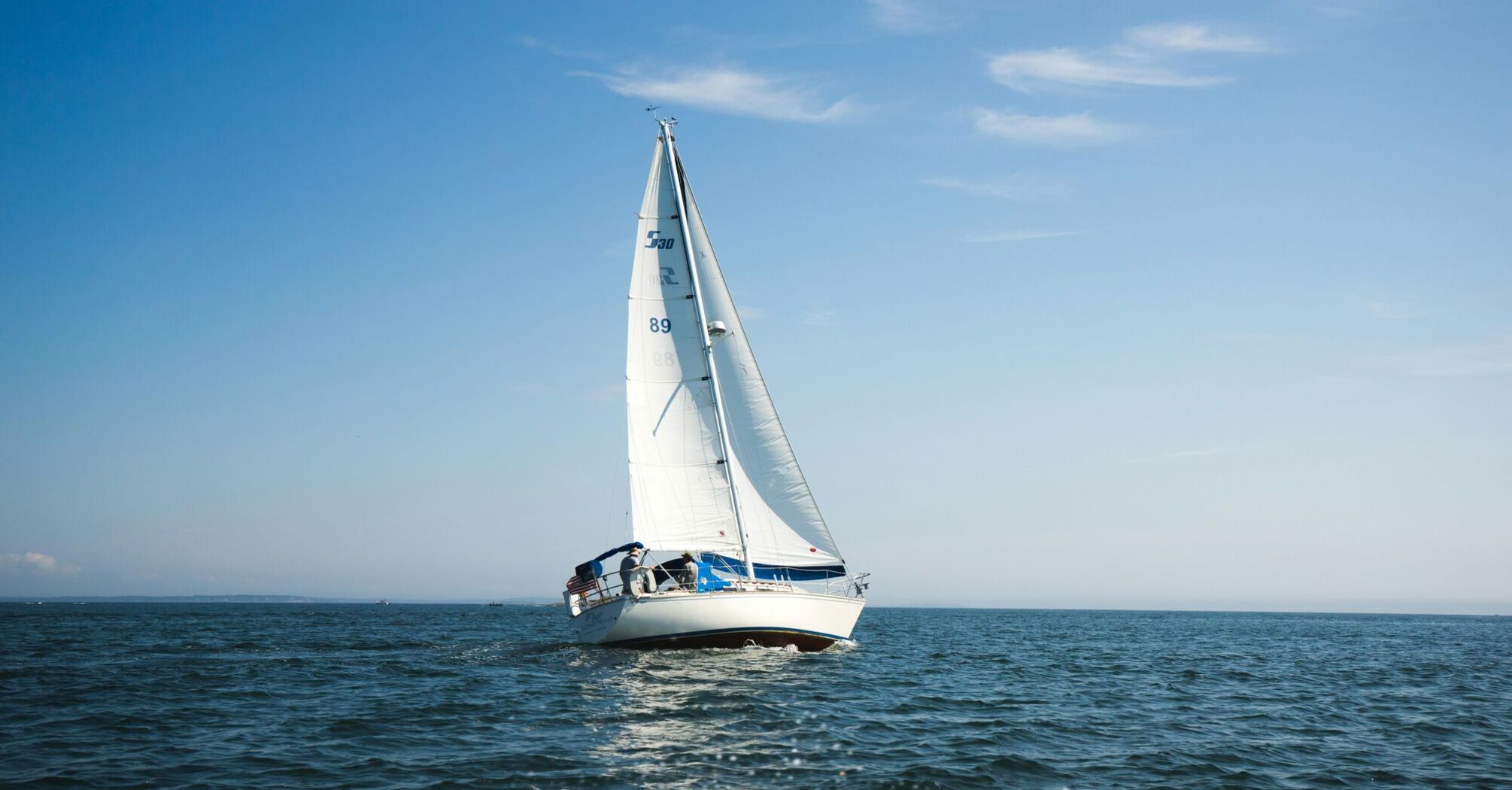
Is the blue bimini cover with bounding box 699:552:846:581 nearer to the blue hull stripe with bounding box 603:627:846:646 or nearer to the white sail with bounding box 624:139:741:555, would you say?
the white sail with bounding box 624:139:741:555

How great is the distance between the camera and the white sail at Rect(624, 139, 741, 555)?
1062 inches

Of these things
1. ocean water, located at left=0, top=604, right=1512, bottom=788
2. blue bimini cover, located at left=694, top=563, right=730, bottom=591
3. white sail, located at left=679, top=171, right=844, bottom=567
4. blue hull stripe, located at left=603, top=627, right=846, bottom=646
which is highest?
white sail, located at left=679, top=171, right=844, bottom=567

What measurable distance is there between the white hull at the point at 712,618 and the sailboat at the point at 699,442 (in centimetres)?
96

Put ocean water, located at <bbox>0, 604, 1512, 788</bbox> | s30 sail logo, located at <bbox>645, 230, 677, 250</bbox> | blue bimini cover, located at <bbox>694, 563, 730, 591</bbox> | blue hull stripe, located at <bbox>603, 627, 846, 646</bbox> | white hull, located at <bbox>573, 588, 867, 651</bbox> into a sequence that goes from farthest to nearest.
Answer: s30 sail logo, located at <bbox>645, 230, 677, 250</bbox>
blue bimini cover, located at <bbox>694, 563, 730, 591</bbox>
blue hull stripe, located at <bbox>603, 627, 846, 646</bbox>
white hull, located at <bbox>573, 588, 867, 651</bbox>
ocean water, located at <bbox>0, 604, 1512, 788</bbox>

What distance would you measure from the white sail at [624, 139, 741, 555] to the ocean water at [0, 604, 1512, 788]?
13.9ft

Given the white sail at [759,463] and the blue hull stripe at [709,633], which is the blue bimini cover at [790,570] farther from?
the blue hull stripe at [709,633]

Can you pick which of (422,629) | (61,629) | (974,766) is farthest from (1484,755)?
(61,629)

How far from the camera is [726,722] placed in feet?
49.6

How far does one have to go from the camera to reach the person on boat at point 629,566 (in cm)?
2401

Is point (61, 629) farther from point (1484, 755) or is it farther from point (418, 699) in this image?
point (1484, 755)

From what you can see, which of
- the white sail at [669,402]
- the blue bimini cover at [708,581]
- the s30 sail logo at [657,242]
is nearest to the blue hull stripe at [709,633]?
the blue bimini cover at [708,581]

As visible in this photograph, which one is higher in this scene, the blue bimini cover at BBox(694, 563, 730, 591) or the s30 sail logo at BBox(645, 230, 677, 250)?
the s30 sail logo at BBox(645, 230, 677, 250)

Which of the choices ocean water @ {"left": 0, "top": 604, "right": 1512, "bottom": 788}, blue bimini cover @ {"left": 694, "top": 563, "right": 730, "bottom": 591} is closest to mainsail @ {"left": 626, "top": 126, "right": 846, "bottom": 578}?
blue bimini cover @ {"left": 694, "top": 563, "right": 730, "bottom": 591}

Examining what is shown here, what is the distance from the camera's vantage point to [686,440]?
27.4 meters
